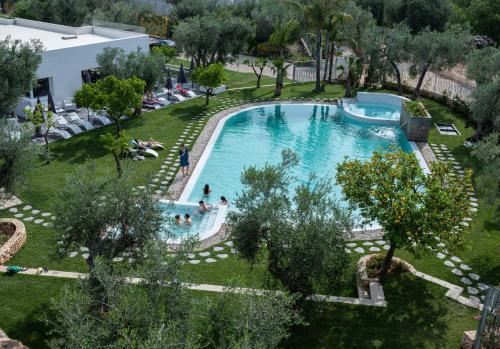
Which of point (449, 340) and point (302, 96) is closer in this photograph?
point (449, 340)

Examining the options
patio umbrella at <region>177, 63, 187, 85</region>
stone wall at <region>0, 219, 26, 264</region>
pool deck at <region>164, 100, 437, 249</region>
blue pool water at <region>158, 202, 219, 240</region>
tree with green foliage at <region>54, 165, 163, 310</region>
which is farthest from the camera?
patio umbrella at <region>177, 63, 187, 85</region>

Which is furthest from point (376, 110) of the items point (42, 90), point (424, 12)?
point (42, 90)

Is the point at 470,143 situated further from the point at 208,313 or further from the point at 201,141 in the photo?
the point at 208,313

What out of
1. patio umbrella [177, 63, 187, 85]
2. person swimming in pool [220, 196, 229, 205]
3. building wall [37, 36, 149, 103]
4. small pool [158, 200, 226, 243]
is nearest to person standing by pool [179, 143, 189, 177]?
small pool [158, 200, 226, 243]

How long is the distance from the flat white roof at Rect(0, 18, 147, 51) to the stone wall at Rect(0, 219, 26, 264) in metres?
18.2

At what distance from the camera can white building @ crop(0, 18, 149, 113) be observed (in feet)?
98.1

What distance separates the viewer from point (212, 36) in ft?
115

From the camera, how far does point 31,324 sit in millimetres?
12680

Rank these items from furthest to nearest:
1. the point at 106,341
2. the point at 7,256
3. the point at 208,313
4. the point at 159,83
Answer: the point at 159,83 < the point at 7,256 < the point at 208,313 < the point at 106,341

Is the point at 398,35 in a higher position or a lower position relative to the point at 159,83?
higher

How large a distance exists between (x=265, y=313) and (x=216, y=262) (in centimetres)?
663

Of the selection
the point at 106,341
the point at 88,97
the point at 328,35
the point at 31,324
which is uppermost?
the point at 328,35

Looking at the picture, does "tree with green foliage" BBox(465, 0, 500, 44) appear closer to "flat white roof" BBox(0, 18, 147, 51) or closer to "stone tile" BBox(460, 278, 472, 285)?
"flat white roof" BBox(0, 18, 147, 51)

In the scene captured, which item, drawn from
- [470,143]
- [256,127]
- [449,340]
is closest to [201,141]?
[256,127]
